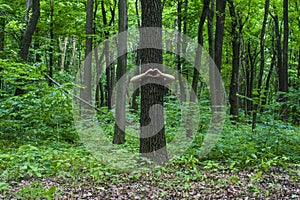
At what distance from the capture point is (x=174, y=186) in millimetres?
5848

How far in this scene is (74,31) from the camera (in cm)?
1548

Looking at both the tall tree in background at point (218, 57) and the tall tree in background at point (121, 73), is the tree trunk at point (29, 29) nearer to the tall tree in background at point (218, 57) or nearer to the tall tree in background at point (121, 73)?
the tall tree in background at point (121, 73)

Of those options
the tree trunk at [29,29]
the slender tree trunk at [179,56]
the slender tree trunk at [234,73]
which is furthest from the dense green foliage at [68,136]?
the slender tree trunk at [234,73]

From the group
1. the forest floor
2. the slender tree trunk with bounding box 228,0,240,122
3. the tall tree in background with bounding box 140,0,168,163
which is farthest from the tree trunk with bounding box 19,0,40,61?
the slender tree trunk with bounding box 228,0,240,122

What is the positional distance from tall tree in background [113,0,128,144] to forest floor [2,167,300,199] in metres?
3.38

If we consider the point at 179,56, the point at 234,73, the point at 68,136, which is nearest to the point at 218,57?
the point at 234,73

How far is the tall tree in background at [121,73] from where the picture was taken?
913cm

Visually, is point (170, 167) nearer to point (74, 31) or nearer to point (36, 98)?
point (36, 98)

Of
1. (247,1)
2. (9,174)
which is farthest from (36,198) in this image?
(247,1)

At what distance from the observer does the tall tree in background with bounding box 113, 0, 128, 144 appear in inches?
360

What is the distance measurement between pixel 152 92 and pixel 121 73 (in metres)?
2.49

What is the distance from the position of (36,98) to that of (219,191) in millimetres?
7070

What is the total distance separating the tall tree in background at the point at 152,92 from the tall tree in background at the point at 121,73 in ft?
6.46

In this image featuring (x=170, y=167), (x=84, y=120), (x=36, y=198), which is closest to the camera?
(x=36, y=198)
